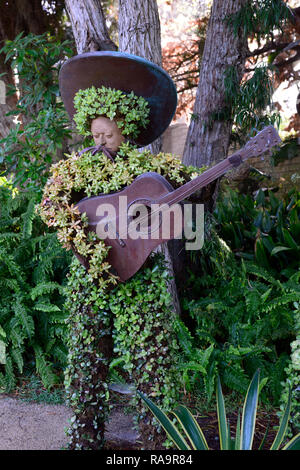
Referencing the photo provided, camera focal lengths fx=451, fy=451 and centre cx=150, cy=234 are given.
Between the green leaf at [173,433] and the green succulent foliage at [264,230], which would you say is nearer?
the green leaf at [173,433]

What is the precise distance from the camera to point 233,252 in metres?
4.83

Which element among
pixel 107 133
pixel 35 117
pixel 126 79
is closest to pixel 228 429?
pixel 107 133

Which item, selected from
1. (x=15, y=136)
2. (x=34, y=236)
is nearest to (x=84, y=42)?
(x=15, y=136)

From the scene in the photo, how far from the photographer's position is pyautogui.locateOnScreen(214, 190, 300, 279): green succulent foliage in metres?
4.33

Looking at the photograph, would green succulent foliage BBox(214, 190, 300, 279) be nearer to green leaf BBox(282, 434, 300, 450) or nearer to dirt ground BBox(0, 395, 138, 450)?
dirt ground BBox(0, 395, 138, 450)

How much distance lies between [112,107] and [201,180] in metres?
0.76

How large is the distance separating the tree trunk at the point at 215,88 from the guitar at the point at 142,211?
240 cm

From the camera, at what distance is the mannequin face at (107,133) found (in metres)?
2.67

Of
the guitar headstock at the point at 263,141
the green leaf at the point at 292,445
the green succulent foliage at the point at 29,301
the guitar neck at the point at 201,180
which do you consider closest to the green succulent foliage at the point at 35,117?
the green succulent foliage at the point at 29,301

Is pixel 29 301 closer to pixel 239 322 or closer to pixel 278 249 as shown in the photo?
pixel 239 322

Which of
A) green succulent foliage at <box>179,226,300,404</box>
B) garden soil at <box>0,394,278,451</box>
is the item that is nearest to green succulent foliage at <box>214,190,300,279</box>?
green succulent foliage at <box>179,226,300,404</box>

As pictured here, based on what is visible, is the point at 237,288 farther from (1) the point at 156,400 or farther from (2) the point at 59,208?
(2) the point at 59,208

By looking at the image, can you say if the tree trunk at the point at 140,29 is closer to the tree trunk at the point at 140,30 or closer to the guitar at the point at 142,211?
the tree trunk at the point at 140,30
